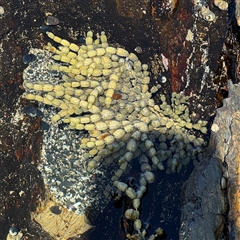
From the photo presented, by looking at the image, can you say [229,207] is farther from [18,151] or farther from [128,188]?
[18,151]

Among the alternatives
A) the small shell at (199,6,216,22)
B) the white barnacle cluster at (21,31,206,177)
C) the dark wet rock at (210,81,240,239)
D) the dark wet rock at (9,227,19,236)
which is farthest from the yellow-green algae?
the small shell at (199,6,216,22)

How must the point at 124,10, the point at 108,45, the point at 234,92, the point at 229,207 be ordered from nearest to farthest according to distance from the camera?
the point at 229,207 < the point at 234,92 < the point at 108,45 < the point at 124,10

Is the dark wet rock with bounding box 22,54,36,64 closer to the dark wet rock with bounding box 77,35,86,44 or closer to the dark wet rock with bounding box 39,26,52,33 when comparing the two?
the dark wet rock with bounding box 39,26,52,33

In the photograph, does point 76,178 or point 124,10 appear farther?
point 124,10

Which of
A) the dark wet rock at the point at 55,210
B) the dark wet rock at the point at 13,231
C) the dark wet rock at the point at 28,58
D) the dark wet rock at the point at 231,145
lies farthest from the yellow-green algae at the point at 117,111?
the dark wet rock at the point at 13,231

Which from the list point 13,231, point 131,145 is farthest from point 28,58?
point 13,231

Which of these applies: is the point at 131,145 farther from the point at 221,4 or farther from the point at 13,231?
the point at 221,4

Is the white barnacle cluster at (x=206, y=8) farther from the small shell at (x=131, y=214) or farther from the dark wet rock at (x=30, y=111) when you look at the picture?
the small shell at (x=131, y=214)

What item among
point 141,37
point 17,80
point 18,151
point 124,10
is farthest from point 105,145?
point 124,10

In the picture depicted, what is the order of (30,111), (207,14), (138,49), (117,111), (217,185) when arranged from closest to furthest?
1. (217,185)
2. (30,111)
3. (117,111)
4. (138,49)
5. (207,14)

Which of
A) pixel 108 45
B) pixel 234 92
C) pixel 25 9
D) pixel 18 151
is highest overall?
pixel 25 9

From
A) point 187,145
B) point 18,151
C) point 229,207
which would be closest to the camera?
point 229,207
